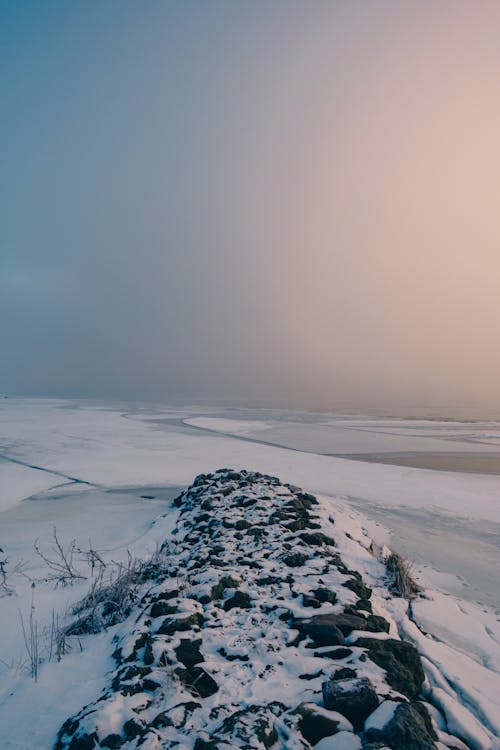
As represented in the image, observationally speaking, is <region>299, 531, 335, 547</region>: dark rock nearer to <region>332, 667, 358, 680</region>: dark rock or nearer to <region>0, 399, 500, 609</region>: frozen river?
<region>0, 399, 500, 609</region>: frozen river

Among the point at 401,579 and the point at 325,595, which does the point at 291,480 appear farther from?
the point at 325,595

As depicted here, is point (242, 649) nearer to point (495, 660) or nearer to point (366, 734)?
point (366, 734)

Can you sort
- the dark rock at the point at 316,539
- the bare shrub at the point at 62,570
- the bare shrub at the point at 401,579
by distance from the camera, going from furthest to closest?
the dark rock at the point at 316,539, the bare shrub at the point at 62,570, the bare shrub at the point at 401,579

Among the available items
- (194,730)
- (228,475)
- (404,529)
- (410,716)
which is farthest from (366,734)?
(228,475)

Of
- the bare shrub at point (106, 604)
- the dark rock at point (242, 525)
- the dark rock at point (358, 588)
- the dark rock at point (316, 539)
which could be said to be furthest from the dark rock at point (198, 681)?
the dark rock at point (242, 525)

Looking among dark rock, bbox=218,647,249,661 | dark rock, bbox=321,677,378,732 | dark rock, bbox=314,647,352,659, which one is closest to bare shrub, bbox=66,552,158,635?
dark rock, bbox=218,647,249,661

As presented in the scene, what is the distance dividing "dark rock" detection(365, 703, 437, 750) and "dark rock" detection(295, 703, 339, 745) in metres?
0.22

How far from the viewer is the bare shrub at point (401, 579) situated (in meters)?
5.52

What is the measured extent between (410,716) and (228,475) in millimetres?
8524

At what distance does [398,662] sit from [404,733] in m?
0.97

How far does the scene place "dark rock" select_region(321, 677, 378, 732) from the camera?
273 centimetres

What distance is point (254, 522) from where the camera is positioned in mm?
7520

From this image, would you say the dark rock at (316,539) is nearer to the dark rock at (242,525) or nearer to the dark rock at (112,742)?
the dark rock at (242,525)

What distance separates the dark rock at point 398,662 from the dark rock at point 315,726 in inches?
28.2
